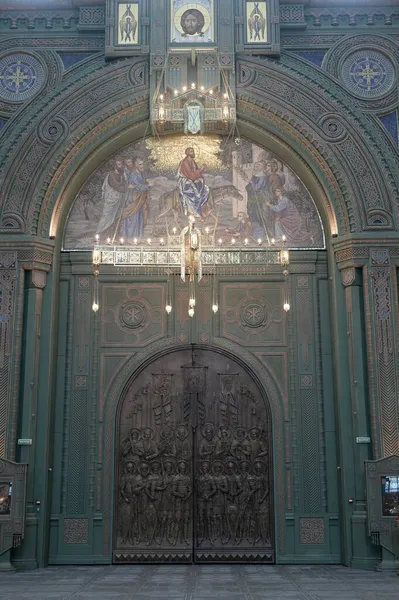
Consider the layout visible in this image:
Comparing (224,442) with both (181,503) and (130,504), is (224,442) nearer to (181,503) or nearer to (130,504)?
(181,503)

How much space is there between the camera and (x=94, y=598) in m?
11.2

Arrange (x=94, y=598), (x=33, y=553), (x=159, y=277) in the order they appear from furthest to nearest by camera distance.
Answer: (x=159, y=277), (x=33, y=553), (x=94, y=598)

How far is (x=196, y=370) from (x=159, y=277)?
231 centimetres

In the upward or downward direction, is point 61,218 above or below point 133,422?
above

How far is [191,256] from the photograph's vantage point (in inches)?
546

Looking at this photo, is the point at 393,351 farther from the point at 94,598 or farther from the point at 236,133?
the point at 94,598

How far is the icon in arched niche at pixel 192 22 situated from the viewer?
54.0ft

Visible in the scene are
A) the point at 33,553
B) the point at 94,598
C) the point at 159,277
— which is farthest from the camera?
the point at 159,277

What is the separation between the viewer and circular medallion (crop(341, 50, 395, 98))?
16250 mm

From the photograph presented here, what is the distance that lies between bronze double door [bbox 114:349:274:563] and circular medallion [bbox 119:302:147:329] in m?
1.03

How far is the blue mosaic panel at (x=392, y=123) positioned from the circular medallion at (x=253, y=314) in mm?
4923

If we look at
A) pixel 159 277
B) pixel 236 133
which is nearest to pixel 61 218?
pixel 159 277

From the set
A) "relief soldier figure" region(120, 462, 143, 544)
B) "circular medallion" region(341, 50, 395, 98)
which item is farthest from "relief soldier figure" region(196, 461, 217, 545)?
"circular medallion" region(341, 50, 395, 98)

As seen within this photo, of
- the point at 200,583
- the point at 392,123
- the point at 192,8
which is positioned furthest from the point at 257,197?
the point at 200,583
